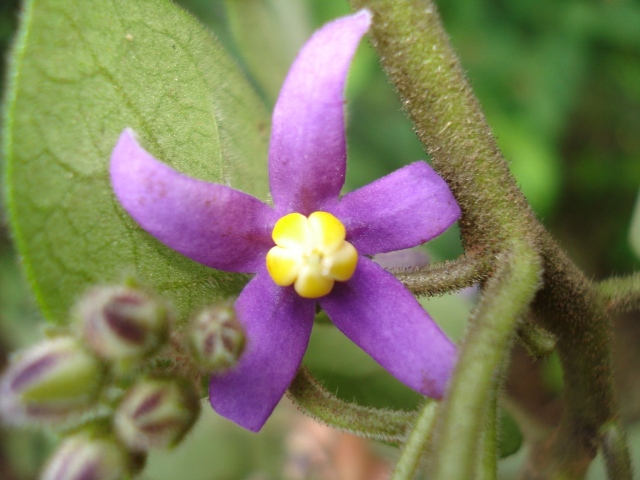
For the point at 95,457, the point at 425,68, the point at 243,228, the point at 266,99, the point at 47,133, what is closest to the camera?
the point at 95,457

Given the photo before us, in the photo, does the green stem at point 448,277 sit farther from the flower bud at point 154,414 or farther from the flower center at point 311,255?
the flower bud at point 154,414

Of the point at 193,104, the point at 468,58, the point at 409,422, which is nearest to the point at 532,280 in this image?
the point at 409,422

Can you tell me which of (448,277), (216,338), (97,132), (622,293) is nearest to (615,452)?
(622,293)

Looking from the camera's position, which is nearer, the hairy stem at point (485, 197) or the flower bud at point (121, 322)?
the flower bud at point (121, 322)

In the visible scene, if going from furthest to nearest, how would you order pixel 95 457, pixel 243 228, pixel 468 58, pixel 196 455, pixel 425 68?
pixel 468 58
pixel 196 455
pixel 425 68
pixel 243 228
pixel 95 457

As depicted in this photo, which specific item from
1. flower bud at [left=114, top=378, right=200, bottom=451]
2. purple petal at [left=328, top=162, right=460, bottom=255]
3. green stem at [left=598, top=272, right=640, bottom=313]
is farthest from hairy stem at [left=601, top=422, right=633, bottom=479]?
flower bud at [left=114, top=378, right=200, bottom=451]

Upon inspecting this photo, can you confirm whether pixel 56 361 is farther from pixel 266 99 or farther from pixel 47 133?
pixel 266 99

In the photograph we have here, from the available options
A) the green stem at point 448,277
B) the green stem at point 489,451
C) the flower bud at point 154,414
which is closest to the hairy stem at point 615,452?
the green stem at point 489,451
